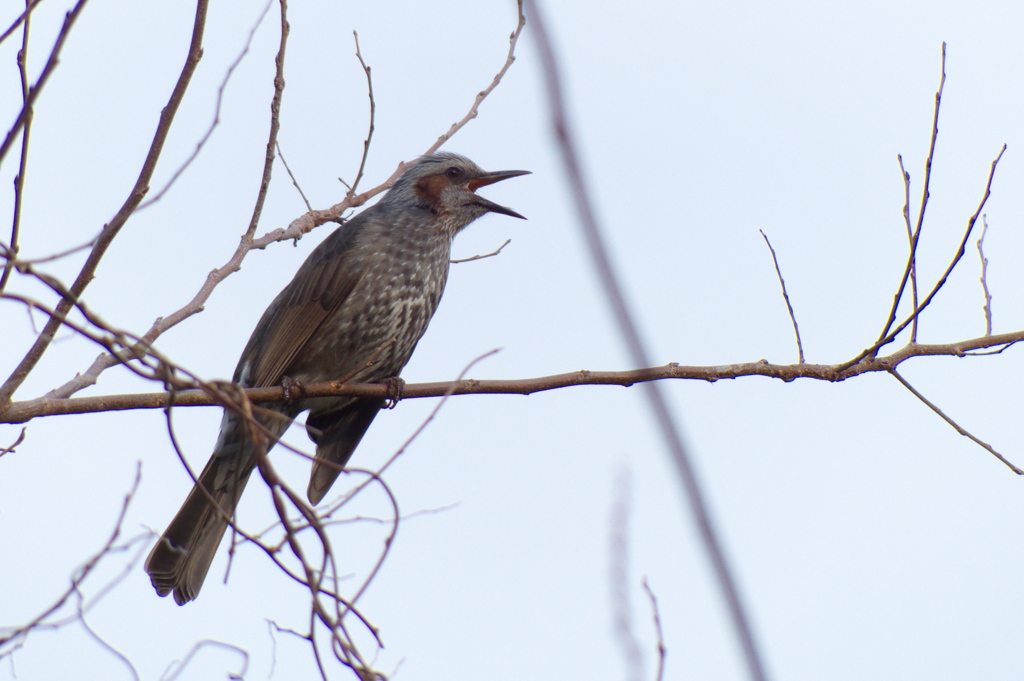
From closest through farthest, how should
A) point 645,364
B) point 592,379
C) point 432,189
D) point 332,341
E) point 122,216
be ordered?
point 645,364 < point 122,216 < point 592,379 < point 332,341 < point 432,189

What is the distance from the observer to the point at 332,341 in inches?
195

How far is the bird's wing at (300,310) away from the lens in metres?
4.91

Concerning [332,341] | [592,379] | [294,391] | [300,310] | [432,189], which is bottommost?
[592,379]

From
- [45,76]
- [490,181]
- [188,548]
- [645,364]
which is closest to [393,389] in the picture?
[188,548]

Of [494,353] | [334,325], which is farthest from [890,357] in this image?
[334,325]

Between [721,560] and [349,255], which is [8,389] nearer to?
[349,255]

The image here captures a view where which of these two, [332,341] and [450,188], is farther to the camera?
[450,188]

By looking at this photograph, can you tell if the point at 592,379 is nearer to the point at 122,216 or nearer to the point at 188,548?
the point at 122,216

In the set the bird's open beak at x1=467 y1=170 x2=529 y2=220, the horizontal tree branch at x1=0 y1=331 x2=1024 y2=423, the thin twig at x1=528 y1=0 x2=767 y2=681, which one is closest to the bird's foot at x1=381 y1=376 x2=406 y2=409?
the horizontal tree branch at x1=0 y1=331 x2=1024 y2=423

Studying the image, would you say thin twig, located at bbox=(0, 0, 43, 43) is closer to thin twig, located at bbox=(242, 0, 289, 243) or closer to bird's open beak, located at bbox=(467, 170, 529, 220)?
thin twig, located at bbox=(242, 0, 289, 243)

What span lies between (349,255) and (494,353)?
205 cm

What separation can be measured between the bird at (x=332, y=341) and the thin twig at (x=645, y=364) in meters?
3.89

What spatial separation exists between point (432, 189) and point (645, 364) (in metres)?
5.08

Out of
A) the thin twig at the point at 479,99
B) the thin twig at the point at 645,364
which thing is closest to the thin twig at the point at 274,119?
the thin twig at the point at 479,99
